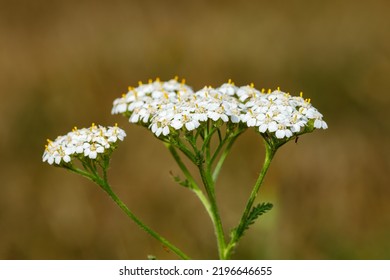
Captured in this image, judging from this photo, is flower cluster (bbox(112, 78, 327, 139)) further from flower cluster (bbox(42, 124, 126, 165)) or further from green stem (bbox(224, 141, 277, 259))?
flower cluster (bbox(42, 124, 126, 165))

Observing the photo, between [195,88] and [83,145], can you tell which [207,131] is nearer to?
[83,145]

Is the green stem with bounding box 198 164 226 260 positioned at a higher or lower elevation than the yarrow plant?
lower

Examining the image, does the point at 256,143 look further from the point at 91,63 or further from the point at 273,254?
the point at 91,63

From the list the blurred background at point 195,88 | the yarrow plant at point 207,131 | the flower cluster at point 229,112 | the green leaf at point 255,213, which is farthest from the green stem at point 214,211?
the blurred background at point 195,88

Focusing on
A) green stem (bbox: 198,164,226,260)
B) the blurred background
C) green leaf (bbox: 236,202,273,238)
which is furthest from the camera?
the blurred background

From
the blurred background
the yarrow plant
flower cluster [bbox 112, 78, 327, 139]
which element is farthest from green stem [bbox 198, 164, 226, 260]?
the blurred background
